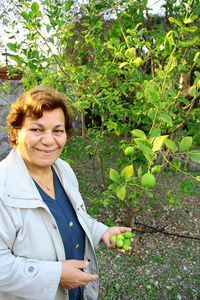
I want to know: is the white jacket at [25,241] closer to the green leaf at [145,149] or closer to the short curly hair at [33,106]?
the short curly hair at [33,106]

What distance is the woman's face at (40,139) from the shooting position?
45.7 inches

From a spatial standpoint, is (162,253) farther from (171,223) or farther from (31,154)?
(31,154)

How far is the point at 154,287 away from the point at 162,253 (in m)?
0.48

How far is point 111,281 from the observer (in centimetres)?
233

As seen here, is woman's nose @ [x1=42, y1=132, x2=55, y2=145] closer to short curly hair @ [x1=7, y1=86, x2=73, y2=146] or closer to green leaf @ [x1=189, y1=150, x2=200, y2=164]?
short curly hair @ [x1=7, y1=86, x2=73, y2=146]

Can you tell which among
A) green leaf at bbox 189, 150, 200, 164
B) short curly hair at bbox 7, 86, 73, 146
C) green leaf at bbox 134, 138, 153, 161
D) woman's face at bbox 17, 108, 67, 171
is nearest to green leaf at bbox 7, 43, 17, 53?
short curly hair at bbox 7, 86, 73, 146

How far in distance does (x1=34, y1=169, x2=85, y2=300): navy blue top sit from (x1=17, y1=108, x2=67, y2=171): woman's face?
15 cm

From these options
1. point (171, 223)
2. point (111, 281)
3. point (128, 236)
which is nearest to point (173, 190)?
point (171, 223)

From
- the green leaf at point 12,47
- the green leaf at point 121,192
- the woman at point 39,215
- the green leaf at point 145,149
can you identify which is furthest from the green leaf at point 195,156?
Answer: the green leaf at point 12,47

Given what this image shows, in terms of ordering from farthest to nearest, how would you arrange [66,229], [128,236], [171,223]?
[171,223], [128,236], [66,229]

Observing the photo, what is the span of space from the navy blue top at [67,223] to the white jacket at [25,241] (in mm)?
92

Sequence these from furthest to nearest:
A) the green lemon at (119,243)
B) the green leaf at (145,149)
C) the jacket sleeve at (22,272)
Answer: the green lemon at (119,243) → the jacket sleeve at (22,272) → the green leaf at (145,149)

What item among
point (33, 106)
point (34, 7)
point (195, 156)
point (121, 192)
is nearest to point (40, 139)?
point (33, 106)

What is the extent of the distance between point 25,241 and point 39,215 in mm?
125
